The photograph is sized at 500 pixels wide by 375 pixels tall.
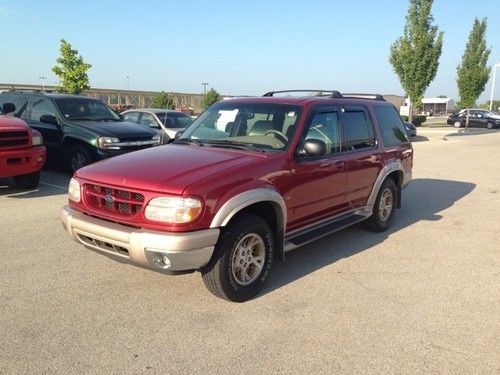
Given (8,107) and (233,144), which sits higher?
(8,107)

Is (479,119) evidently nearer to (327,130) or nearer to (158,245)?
(327,130)

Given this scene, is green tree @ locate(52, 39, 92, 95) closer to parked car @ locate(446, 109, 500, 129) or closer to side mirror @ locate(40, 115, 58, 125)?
side mirror @ locate(40, 115, 58, 125)

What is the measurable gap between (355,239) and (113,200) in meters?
3.30

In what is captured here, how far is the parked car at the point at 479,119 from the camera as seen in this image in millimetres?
36375

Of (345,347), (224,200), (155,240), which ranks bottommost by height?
(345,347)

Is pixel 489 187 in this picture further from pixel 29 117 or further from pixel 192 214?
pixel 29 117

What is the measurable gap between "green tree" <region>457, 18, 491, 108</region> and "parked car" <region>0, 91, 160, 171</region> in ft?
94.4

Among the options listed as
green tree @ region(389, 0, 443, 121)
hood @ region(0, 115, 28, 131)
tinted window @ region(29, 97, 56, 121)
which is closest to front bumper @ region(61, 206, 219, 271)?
hood @ region(0, 115, 28, 131)

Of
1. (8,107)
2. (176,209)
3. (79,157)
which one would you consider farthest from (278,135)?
(8,107)

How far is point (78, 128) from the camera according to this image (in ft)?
31.4

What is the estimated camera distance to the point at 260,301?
4.09 m

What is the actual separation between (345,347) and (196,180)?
65.4 inches

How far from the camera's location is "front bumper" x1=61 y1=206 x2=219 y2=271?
11.5ft

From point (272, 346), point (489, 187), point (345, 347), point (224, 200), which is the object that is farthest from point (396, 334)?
point (489, 187)
